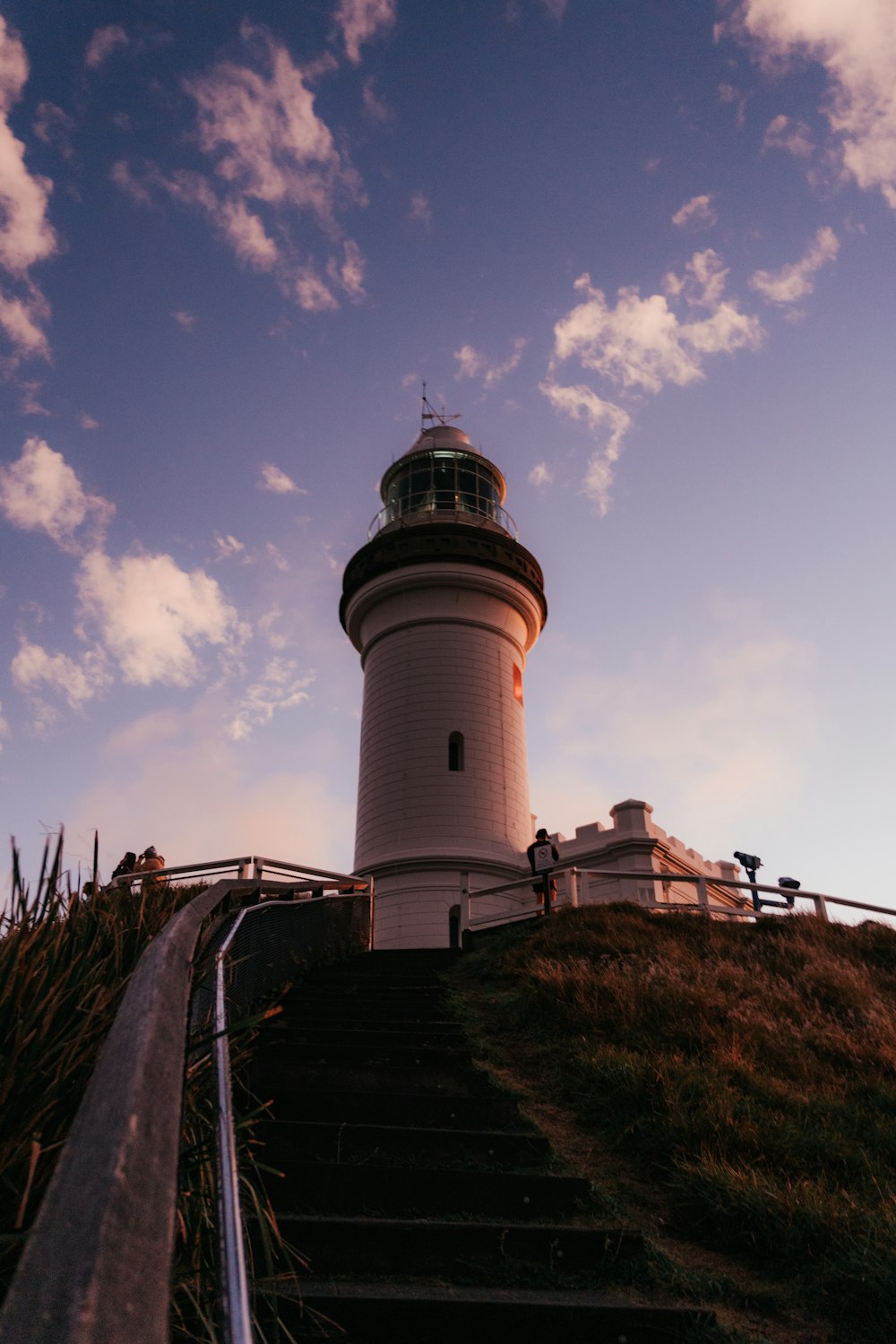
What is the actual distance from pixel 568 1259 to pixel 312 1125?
168 centimetres

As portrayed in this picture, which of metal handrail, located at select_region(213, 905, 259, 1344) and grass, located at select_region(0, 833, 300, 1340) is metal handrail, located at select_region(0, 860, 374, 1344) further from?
grass, located at select_region(0, 833, 300, 1340)

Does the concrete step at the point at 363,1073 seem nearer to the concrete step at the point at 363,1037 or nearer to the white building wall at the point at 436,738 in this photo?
the concrete step at the point at 363,1037

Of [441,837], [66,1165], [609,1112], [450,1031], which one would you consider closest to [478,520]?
[441,837]

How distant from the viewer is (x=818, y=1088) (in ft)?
22.6

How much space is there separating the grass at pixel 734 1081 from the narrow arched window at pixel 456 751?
8.05 m

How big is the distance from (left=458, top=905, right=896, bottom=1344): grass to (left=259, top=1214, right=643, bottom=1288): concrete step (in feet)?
1.41

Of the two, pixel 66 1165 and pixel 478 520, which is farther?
pixel 478 520

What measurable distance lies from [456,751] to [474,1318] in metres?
17.1

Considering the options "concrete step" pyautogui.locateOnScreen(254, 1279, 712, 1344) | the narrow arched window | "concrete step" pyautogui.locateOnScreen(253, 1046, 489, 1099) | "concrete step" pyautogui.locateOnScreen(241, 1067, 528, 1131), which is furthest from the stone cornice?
"concrete step" pyautogui.locateOnScreen(254, 1279, 712, 1344)

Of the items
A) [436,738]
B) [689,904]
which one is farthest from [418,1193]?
[436,738]

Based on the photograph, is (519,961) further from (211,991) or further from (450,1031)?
(211,991)

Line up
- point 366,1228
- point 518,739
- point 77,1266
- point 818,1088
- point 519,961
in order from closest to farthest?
point 77,1266, point 366,1228, point 818,1088, point 519,961, point 518,739

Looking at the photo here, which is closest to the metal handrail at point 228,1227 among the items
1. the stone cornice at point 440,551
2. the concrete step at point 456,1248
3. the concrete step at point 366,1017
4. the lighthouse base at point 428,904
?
the concrete step at point 456,1248

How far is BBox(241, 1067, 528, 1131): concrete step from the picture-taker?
574 centimetres
